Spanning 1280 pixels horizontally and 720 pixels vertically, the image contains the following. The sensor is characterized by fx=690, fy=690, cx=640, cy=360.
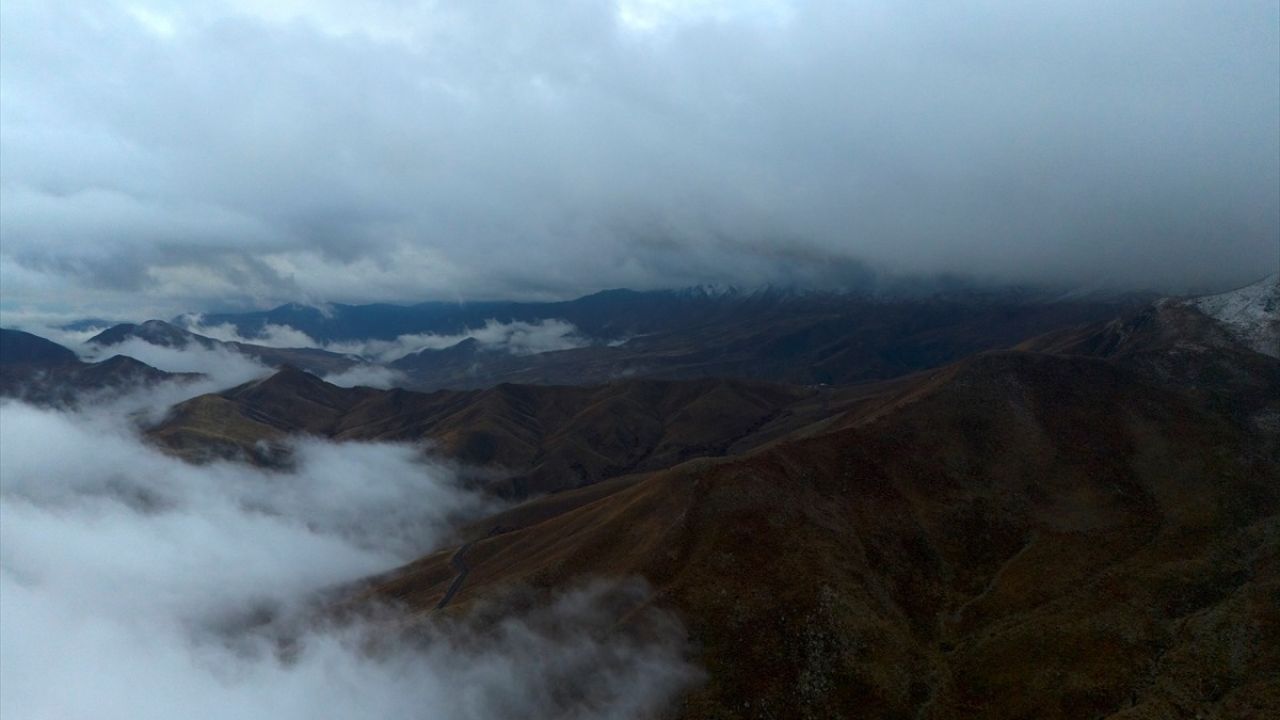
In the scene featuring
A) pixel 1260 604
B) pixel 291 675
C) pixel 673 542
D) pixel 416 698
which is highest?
pixel 673 542

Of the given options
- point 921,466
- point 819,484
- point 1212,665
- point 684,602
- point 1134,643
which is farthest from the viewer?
point 921,466

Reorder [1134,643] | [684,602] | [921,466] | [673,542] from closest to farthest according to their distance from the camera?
[1134,643] < [684,602] < [673,542] < [921,466]

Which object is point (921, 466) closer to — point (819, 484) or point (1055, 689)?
point (819, 484)

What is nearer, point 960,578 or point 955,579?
point 955,579

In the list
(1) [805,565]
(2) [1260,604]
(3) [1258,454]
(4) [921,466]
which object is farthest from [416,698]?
(3) [1258,454]

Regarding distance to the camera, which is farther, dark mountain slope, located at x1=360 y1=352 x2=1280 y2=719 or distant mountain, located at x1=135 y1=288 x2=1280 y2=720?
dark mountain slope, located at x1=360 y1=352 x2=1280 y2=719

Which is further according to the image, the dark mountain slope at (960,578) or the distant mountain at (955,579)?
the dark mountain slope at (960,578)

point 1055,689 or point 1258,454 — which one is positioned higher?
point 1258,454

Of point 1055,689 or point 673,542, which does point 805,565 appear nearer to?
point 673,542

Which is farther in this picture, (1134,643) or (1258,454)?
(1258,454)

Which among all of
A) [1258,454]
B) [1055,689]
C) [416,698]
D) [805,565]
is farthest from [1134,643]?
[416,698]
